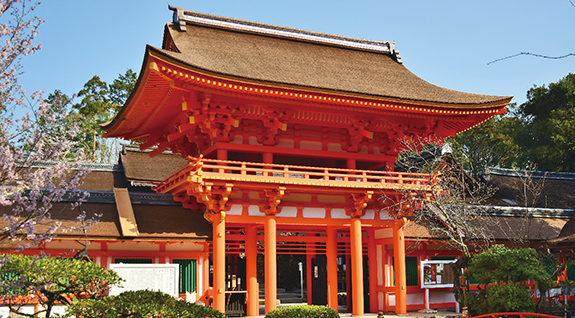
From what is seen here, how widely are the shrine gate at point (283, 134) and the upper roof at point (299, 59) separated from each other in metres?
0.08

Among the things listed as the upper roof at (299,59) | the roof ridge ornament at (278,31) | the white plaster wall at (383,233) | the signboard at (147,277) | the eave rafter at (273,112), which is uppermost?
the roof ridge ornament at (278,31)


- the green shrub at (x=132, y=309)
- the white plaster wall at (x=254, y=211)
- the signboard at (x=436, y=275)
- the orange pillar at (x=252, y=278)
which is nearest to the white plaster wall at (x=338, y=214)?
the white plaster wall at (x=254, y=211)

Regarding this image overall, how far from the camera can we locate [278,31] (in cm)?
2288

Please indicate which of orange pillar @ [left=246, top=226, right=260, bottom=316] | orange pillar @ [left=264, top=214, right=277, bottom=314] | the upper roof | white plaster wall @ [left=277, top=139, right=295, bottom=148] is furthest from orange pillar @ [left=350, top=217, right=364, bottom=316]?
the upper roof

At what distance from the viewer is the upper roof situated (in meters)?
17.6

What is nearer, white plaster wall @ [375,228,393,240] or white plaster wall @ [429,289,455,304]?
white plaster wall @ [375,228,393,240]

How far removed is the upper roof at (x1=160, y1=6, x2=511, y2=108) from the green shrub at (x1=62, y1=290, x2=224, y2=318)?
276 inches

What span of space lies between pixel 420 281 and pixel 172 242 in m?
9.79

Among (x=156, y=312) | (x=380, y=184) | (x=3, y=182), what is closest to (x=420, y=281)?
(x=380, y=184)

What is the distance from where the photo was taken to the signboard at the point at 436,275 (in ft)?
68.9

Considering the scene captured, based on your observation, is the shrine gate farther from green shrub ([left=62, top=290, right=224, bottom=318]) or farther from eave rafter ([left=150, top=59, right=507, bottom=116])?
green shrub ([left=62, top=290, right=224, bottom=318])

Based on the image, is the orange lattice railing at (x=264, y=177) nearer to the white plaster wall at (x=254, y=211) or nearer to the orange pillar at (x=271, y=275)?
the white plaster wall at (x=254, y=211)

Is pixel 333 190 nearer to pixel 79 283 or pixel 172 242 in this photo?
pixel 172 242

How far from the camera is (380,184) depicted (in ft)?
60.8
